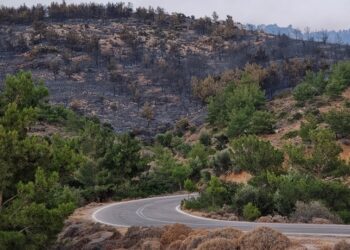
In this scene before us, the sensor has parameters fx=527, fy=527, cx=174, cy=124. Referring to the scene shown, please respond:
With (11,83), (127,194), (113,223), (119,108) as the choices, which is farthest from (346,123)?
(119,108)

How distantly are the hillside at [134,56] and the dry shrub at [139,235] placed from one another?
206 ft

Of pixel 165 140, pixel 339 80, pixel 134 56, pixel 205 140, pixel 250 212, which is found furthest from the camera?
pixel 134 56

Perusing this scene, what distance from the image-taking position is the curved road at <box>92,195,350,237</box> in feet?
65.4

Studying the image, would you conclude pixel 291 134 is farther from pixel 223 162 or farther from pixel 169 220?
pixel 169 220

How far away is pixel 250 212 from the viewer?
26953mm

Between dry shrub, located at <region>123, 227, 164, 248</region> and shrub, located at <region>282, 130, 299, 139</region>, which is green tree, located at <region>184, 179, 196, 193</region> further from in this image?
dry shrub, located at <region>123, 227, 164, 248</region>

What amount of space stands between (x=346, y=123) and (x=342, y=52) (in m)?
73.6

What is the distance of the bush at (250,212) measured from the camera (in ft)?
88.2

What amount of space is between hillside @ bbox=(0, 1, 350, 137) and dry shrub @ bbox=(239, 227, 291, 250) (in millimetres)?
68912

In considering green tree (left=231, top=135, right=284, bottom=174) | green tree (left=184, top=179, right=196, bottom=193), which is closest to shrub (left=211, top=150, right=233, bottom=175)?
green tree (left=184, top=179, right=196, bottom=193)

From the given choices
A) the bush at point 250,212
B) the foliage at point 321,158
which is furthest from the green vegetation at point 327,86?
the bush at point 250,212

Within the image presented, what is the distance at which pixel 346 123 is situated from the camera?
5162 cm

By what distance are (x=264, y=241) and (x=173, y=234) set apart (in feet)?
16.0

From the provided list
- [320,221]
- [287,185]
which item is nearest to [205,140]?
[287,185]
